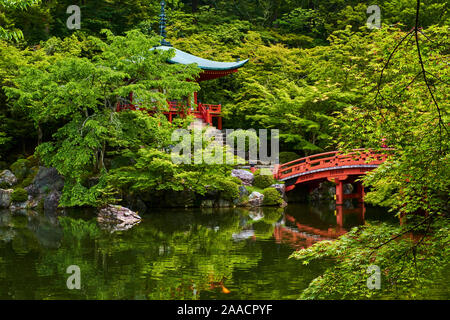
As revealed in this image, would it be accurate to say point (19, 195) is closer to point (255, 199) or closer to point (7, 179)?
point (7, 179)

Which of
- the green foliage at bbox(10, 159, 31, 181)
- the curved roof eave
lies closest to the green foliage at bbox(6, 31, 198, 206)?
the green foliage at bbox(10, 159, 31, 181)

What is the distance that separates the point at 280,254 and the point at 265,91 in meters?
13.3

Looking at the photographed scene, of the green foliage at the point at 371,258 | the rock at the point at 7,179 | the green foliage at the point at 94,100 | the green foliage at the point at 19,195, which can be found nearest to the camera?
the green foliage at the point at 371,258

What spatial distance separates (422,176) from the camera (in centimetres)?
471

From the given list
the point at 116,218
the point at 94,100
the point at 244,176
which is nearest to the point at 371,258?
the point at 116,218

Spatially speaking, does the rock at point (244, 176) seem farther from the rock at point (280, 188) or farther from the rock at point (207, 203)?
the rock at point (207, 203)

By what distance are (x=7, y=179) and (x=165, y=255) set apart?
36.6 feet

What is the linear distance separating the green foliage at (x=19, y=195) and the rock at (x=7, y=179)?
75 centimetres

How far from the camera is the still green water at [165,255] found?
693 cm

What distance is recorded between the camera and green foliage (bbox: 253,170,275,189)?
19.2m

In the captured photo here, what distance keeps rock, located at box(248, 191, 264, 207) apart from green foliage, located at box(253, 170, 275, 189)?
2.72ft

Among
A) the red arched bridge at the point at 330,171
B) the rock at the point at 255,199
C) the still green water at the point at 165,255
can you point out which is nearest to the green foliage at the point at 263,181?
the red arched bridge at the point at 330,171
